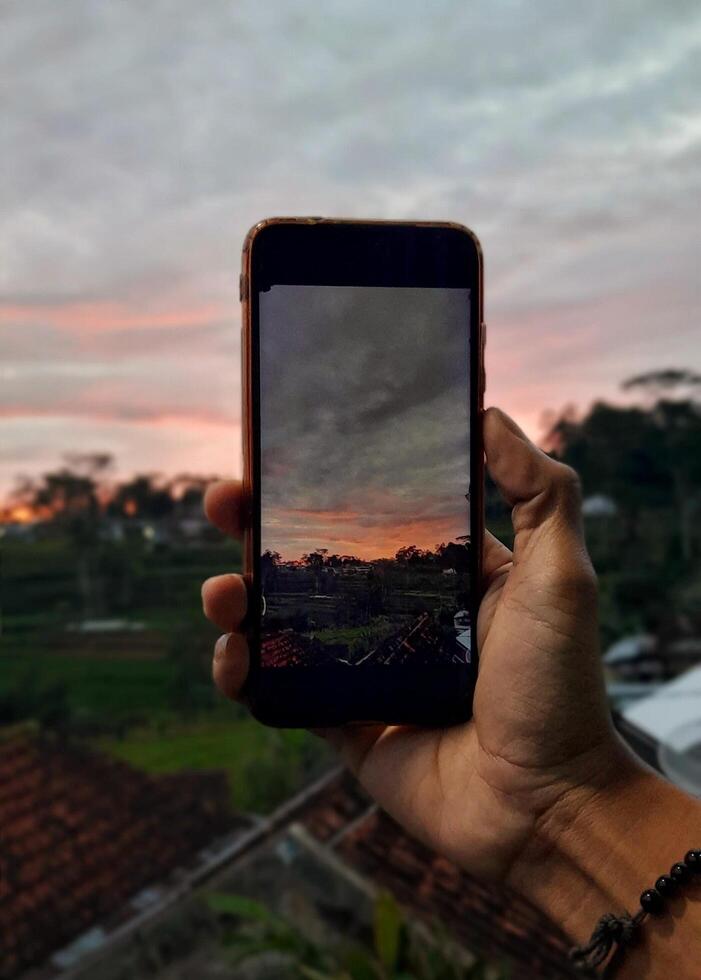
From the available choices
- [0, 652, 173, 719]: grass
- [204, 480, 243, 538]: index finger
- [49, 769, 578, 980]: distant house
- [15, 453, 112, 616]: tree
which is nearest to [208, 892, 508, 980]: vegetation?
[49, 769, 578, 980]: distant house

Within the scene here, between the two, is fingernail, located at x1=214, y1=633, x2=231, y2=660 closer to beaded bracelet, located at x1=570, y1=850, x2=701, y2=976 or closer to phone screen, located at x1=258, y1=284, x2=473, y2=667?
phone screen, located at x1=258, y1=284, x2=473, y2=667

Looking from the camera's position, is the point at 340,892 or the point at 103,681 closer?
the point at 103,681


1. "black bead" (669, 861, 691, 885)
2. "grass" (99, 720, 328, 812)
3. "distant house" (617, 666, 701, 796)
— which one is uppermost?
"black bead" (669, 861, 691, 885)

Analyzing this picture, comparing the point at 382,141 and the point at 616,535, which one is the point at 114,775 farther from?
the point at 382,141

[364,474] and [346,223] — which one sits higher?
[346,223]

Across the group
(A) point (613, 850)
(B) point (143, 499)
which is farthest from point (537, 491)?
(B) point (143, 499)

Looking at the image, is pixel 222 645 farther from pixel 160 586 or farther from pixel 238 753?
pixel 238 753

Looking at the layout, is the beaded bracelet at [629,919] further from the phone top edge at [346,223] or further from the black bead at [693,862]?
the phone top edge at [346,223]
